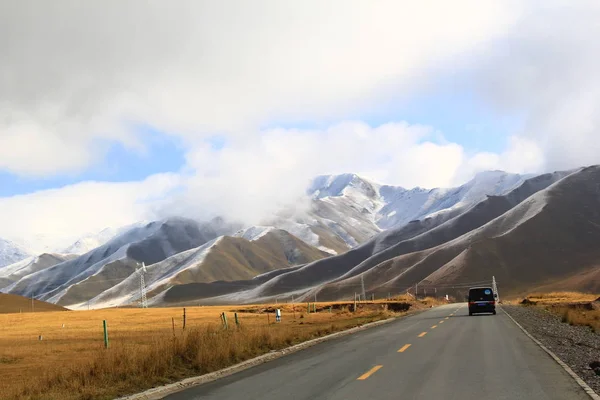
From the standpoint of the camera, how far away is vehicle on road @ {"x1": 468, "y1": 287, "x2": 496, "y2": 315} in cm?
5031

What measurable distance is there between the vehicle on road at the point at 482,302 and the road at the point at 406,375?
27453 millimetres

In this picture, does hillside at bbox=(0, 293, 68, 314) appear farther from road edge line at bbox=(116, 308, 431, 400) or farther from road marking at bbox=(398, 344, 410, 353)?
road marking at bbox=(398, 344, 410, 353)

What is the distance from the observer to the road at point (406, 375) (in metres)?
12.7

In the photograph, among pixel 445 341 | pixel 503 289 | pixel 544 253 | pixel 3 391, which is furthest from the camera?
pixel 544 253

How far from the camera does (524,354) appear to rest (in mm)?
19609

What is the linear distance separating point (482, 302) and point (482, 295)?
0.80 meters

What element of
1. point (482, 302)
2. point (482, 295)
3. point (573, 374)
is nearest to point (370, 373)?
point (573, 374)

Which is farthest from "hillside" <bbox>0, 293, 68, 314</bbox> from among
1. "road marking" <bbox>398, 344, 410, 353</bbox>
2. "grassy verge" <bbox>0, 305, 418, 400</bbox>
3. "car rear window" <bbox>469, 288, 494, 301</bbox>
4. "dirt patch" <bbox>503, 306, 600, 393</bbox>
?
"road marking" <bbox>398, 344, 410, 353</bbox>

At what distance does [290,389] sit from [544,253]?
195 meters

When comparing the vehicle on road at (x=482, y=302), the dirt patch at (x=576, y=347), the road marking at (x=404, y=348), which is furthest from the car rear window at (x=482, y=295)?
the road marking at (x=404, y=348)

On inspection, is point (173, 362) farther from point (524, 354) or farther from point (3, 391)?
point (524, 354)

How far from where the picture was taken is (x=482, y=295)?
51.0 m

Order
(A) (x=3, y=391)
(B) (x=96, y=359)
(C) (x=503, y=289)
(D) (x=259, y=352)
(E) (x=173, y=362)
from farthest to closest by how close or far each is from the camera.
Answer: (C) (x=503, y=289) → (D) (x=259, y=352) → (E) (x=173, y=362) → (B) (x=96, y=359) → (A) (x=3, y=391)

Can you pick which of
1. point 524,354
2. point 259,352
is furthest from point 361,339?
point 524,354
